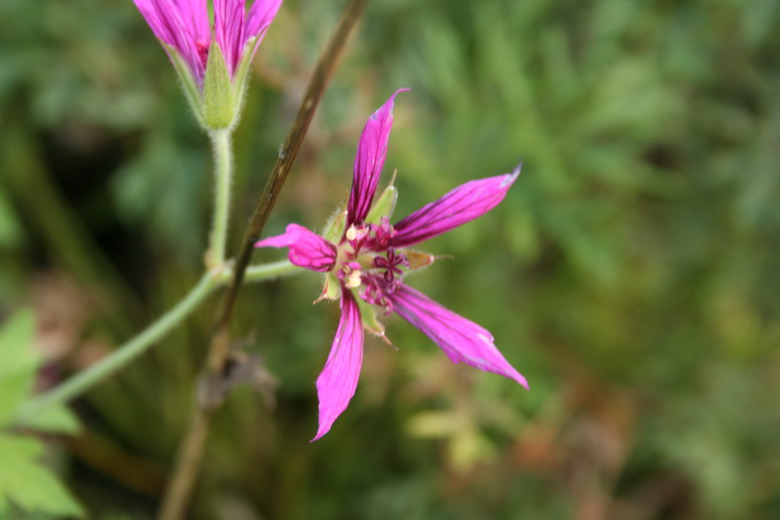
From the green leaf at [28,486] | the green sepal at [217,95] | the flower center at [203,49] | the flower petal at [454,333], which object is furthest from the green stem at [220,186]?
the green leaf at [28,486]

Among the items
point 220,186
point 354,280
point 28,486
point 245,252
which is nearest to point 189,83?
point 220,186

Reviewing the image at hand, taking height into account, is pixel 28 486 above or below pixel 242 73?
below

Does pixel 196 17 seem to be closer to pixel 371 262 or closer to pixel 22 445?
pixel 371 262

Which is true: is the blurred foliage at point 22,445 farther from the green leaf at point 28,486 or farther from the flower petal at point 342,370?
the flower petal at point 342,370

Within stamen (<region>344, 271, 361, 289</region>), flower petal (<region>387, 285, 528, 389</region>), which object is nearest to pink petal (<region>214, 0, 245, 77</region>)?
stamen (<region>344, 271, 361, 289</region>)

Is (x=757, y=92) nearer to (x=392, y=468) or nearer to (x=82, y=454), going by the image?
(x=392, y=468)

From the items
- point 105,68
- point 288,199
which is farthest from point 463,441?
point 105,68
